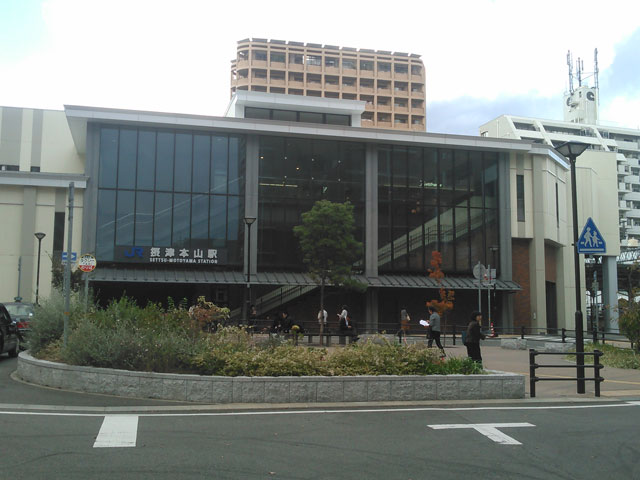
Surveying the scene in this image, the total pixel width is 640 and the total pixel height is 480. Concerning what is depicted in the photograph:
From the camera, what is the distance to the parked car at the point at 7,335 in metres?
17.9

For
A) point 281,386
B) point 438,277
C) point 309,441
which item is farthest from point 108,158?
point 309,441

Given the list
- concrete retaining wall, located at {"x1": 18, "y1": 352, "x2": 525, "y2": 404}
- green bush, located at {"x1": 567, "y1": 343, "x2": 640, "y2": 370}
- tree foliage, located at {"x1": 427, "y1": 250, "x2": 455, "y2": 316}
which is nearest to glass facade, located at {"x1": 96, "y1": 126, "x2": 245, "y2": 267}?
tree foliage, located at {"x1": 427, "y1": 250, "x2": 455, "y2": 316}

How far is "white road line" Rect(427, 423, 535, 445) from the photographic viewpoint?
8.39m

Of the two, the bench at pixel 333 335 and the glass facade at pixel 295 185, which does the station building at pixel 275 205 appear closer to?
the glass facade at pixel 295 185

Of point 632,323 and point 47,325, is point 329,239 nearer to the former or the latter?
point 632,323

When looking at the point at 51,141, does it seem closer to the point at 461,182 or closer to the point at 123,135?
the point at 123,135

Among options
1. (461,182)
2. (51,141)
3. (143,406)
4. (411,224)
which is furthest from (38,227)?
(143,406)

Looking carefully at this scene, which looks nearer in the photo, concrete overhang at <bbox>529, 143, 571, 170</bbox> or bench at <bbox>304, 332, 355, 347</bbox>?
bench at <bbox>304, 332, 355, 347</bbox>

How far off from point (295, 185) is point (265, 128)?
413cm

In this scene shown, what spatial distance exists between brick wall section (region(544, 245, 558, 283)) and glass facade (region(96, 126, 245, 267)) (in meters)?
23.4

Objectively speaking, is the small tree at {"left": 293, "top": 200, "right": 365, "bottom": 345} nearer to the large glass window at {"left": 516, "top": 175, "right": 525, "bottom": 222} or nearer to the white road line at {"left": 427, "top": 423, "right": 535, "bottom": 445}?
the large glass window at {"left": 516, "top": 175, "right": 525, "bottom": 222}

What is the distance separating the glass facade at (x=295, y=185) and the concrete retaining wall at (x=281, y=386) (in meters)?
28.1

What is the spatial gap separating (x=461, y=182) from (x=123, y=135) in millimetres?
22902

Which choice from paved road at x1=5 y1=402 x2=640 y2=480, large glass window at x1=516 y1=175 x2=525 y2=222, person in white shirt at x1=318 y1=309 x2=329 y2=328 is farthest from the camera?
large glass window at x1=516 y1=175 x2=525 y2=222
